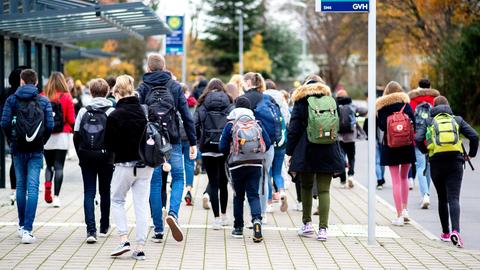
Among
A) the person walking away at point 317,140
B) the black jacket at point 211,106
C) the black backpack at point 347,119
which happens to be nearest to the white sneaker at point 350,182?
the black backpack at point 347,119

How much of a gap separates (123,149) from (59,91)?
3.68 meters

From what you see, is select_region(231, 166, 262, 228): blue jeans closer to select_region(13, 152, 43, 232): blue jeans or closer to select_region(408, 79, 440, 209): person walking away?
select_region(13, 152, 43, 232): blue jeans

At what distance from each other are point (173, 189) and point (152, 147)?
1521 mm

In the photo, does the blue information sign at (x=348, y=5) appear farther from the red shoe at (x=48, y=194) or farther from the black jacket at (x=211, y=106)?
the red shoe at (x=48, y=194)

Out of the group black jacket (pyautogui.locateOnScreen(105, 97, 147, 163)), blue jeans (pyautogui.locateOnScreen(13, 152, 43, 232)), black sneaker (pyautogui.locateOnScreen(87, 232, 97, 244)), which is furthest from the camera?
blue jeans (pyautogui.locateOnScreen(13, 152, 43, 232))

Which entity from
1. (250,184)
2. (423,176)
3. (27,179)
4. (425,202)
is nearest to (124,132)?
(27,179)

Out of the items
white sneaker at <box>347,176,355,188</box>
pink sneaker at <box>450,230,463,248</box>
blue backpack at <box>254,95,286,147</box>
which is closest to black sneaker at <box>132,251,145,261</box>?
blue backpack at <box>254,95,286,147</box>

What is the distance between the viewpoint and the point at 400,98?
12516 mm

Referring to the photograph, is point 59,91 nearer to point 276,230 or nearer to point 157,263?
point 276,230

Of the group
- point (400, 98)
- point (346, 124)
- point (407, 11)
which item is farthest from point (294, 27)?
point (400, 98)

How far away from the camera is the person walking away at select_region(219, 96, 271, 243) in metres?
10.4

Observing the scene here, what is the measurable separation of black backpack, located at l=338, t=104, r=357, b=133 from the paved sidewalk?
411cm

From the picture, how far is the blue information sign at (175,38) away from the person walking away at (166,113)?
18.0m

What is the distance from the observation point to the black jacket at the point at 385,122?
1225 centimetres
